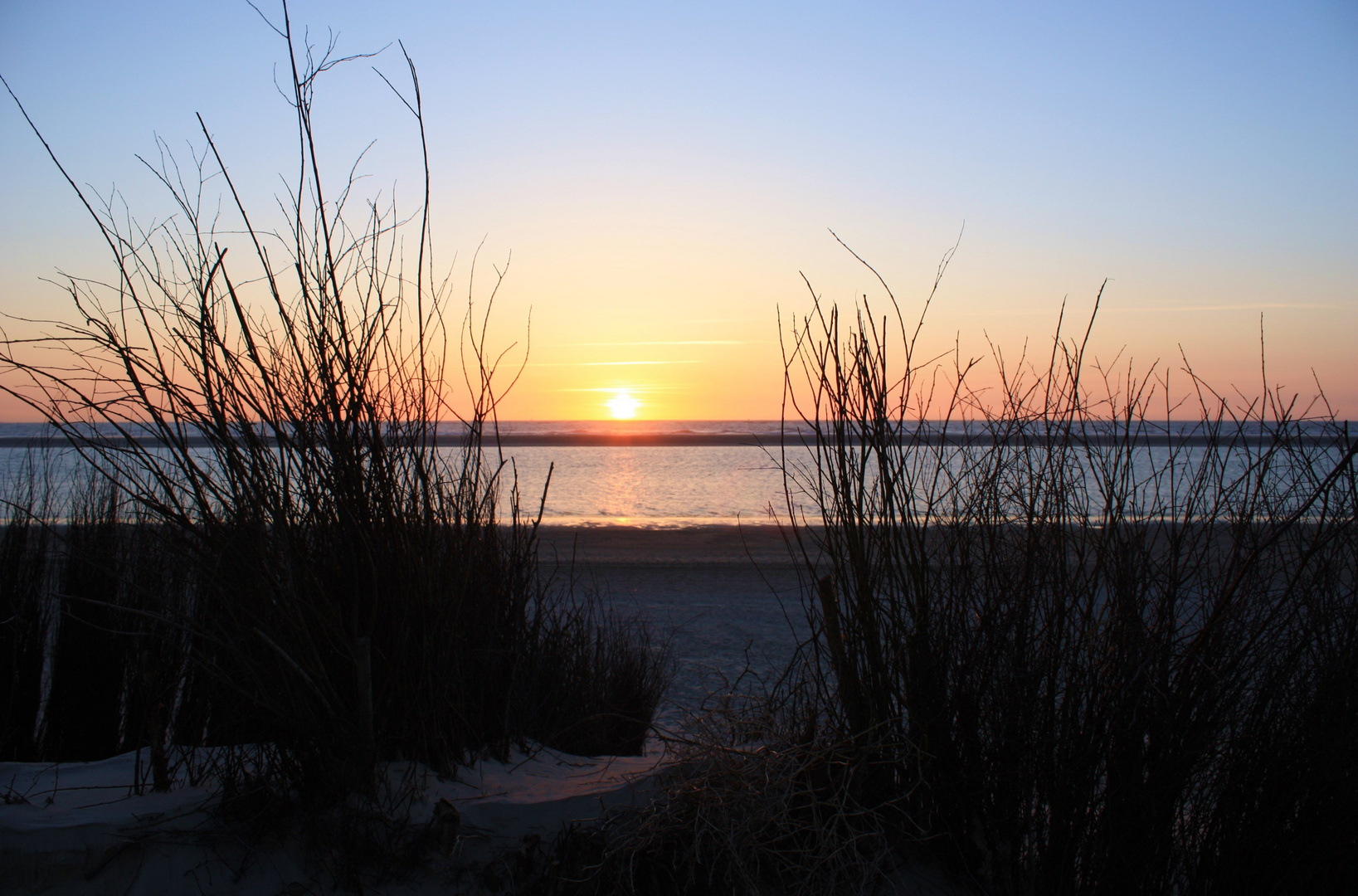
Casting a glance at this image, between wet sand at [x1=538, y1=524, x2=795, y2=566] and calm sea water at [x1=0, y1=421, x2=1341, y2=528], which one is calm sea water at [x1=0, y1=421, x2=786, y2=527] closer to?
calm sea water at [x1=0, y1=421, x2=1341, y2=528]

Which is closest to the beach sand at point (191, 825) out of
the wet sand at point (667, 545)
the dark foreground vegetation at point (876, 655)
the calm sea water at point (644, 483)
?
the dark foreground vegetation at point (876, 655)

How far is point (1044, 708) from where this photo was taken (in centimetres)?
251

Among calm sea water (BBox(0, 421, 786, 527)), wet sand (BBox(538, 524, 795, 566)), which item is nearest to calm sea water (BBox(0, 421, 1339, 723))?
calm sea water (BBox(0, 421, 786, 527))

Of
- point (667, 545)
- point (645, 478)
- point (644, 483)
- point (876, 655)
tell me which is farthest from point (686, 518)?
point (876, 655)

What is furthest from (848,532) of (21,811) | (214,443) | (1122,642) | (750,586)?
(750,586)

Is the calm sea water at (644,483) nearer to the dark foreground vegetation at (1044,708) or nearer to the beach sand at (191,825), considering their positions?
the beach sand at (191,825)

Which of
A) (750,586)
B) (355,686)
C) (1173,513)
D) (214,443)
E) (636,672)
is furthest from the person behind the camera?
(750,586)

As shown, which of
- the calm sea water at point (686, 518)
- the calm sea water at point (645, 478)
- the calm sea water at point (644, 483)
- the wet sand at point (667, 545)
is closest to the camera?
the calm sea water at point (686, 518)

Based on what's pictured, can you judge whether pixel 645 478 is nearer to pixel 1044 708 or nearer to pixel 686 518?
pixel 686 518

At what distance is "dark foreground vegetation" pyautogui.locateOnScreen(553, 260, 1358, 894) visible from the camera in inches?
91.7

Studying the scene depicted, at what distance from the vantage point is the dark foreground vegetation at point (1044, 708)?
233 cm

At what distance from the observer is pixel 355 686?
2.91 meters

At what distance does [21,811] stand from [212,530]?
4.51ft

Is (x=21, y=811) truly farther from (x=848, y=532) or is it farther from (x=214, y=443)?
(x=848, y=532)
